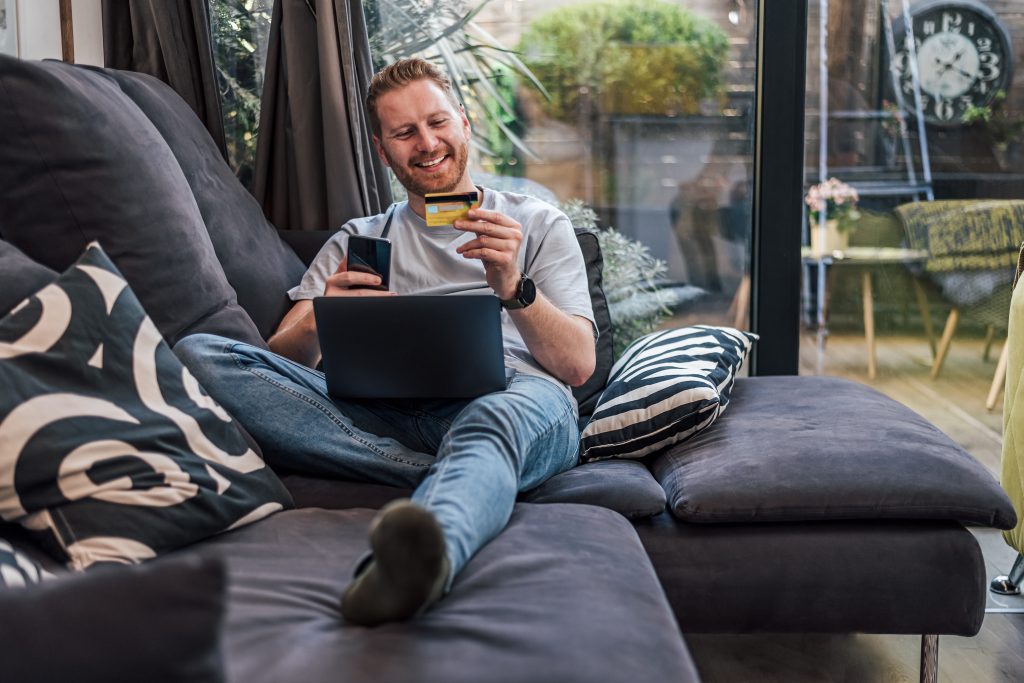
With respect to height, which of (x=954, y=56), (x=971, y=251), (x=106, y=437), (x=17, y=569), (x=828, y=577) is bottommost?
(x=828, y=577)

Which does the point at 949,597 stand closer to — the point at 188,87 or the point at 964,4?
the point at 964,4

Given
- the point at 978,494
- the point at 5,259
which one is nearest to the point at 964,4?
the point at 978,494

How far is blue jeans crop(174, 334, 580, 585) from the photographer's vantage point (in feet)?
5.06

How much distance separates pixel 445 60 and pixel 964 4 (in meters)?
1.50

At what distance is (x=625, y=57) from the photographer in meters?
2.92

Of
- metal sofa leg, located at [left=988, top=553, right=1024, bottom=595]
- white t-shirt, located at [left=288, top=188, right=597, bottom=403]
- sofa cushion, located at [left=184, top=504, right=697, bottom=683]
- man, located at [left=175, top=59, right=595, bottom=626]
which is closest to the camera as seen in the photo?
sofa cushion, located at [left=184, top=504, right=697, bottom=683]

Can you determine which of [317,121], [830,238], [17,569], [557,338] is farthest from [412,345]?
[830,238]

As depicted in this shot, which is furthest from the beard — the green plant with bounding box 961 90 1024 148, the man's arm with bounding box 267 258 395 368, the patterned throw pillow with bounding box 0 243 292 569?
the green plant with bounding box 961 90 1024 148

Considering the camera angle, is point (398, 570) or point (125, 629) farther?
point (398, 570)

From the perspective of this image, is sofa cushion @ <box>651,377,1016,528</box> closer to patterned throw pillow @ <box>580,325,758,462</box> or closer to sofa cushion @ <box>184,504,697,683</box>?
patterned throw pillow @ <box>580,325,758,462</box>

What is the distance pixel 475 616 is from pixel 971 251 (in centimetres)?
237

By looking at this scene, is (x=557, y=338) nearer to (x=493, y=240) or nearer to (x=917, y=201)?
(x=493, y=240)

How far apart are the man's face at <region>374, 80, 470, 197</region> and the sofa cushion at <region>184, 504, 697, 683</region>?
92cm

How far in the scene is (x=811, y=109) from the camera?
9.58 ft
